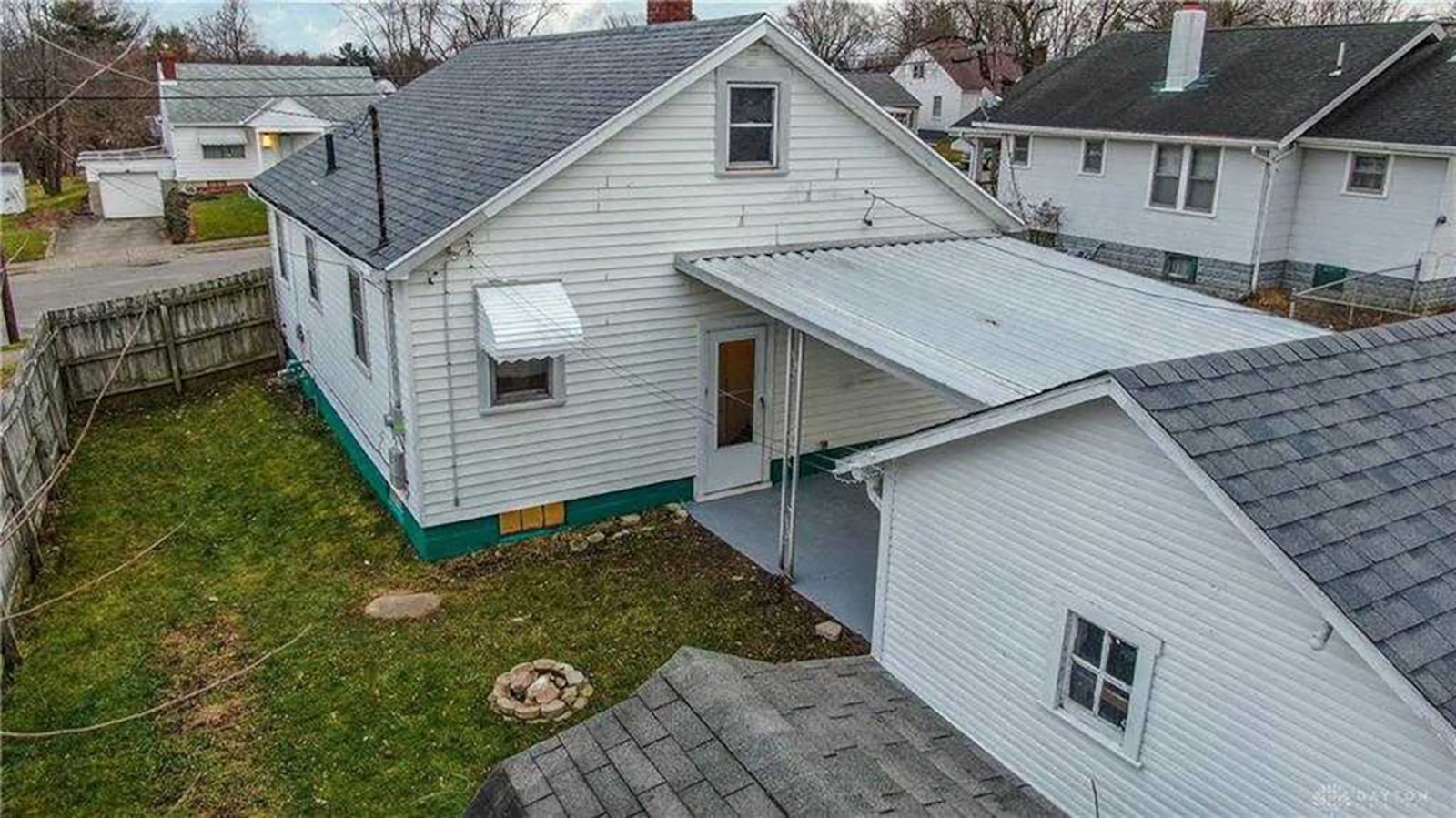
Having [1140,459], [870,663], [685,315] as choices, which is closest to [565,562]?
[685,315]

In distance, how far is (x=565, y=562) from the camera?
11180mm

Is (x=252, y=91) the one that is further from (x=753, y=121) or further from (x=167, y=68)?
→ (x=753, y=121)

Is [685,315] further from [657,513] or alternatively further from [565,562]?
[565,562]

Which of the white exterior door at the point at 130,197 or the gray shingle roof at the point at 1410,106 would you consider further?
the white exterior door at the point at 130,197

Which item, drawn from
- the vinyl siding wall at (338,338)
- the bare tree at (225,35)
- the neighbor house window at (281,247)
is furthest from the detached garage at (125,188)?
the bare tree at (225,35)

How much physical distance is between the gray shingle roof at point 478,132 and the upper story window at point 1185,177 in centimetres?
1483

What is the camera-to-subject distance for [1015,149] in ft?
92.6

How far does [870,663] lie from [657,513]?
457 centimetres

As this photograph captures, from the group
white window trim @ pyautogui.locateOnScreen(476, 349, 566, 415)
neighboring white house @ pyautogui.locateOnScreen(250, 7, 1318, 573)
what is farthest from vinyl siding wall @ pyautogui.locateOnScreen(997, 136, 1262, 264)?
white window trim @ pyautogui.locateOnScreen(476, 349, 566, 415)

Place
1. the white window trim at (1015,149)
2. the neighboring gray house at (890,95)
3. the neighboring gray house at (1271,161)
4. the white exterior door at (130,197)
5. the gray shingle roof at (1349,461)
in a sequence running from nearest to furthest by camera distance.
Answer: the gray shingle roof at (1349,461) → the neighboring gray house at (1271,161) → the white window trim at (1015,149) → the white exterior door at (130,197) → the neighboring gray house at (890,95)

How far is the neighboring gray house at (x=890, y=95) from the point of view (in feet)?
195

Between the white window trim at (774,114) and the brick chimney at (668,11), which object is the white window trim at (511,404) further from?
the brick chimney at (668,11)

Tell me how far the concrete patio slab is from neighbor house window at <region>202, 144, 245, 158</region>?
122ft

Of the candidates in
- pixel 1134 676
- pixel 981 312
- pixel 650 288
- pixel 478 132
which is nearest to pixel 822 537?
pixel 981 312
